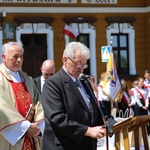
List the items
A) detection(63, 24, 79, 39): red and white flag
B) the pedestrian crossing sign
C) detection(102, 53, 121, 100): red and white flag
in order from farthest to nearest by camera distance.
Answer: detection(63, 24, 79, 39): red and white flag → the pedestrian crossing sign → detection(102, 53, 121, 100): red and white flag

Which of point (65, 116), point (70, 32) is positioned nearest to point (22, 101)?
point (65, 116)

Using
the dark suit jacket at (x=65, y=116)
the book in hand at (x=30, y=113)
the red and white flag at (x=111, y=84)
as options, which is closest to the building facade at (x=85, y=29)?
the red and white flag at (x=111, y=84)

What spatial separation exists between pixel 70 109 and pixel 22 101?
93cm

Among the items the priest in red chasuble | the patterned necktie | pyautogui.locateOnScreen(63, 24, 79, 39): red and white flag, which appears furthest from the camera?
pyautogui.locateOnScreen(63, 24, 79, 39): red and white flag

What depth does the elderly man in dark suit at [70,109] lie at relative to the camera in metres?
4.43

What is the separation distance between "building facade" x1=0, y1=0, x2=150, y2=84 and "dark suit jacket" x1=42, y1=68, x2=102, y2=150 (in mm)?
14280

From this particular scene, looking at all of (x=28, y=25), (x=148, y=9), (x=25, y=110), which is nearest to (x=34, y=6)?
(x=28, y=25)

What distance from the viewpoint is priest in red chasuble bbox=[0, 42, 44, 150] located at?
5059 mm

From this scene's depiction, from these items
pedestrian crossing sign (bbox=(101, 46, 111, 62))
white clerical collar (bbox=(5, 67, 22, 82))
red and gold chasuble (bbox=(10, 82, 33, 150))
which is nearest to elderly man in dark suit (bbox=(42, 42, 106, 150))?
red and gold chasuble (bbox=(10, 82, 33, 150))

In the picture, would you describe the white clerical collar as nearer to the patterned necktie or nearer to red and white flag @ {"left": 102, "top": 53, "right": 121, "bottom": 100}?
the patterned necktie

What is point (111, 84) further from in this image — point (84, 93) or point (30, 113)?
point (84, 93)

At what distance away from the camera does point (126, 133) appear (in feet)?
16.5

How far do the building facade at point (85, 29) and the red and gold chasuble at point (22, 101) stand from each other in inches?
534

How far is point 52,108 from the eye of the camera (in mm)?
4504
